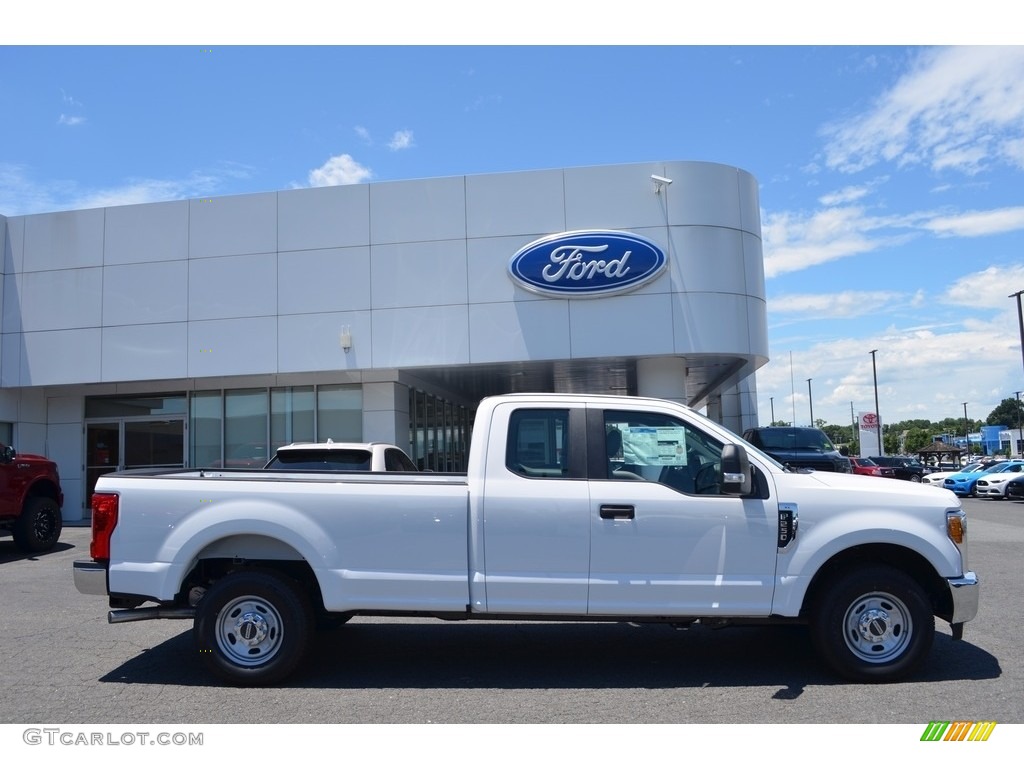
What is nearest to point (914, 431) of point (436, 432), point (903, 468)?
point (903, 468)

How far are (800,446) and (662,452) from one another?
1247 centimetres

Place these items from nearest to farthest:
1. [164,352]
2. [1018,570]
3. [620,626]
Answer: [620,626], [1018,570], [164,352]

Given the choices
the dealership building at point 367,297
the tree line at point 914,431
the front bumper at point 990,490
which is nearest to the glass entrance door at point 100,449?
the dealership building at point 367,297

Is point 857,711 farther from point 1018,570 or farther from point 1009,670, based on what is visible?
point 1018,570

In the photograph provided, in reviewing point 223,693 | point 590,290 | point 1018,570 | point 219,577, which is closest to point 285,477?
point 219,577

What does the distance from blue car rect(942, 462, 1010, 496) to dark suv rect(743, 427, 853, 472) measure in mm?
15037

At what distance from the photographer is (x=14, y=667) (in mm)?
6734

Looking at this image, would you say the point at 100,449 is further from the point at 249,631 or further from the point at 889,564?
the point at 889,564

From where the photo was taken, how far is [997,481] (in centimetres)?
2870

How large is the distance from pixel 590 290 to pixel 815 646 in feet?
36.2

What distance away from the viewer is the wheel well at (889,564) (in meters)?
6.00

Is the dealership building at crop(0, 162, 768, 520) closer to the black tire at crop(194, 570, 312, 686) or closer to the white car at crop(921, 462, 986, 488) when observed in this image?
the black tire at crop(194, 570, 312, 686)

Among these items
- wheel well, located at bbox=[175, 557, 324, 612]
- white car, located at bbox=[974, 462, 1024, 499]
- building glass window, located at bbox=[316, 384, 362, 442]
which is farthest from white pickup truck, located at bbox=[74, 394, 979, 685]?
white car, located at bbox=[974, 462, 1024, 499]

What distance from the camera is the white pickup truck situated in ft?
19.1
